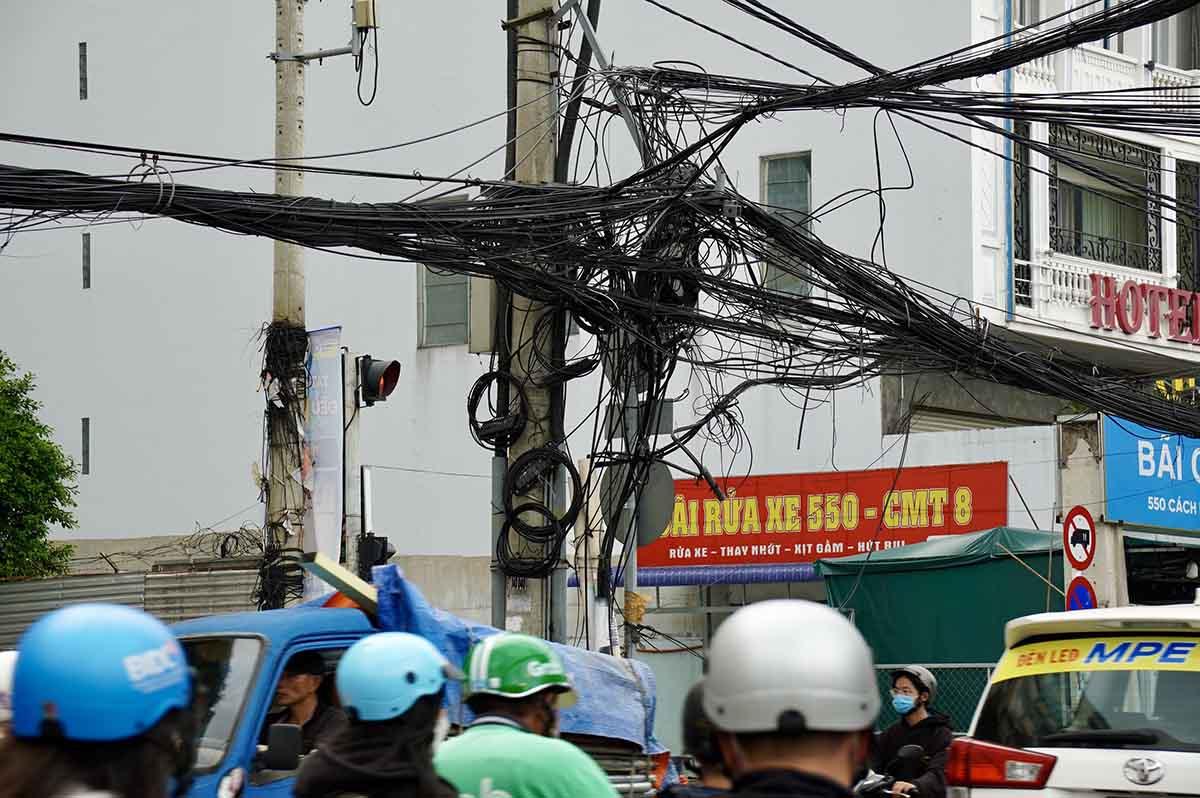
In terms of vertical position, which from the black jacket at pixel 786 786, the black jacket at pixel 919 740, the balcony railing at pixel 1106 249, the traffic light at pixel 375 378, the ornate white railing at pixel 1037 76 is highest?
the ornate white railing at pixel 1037 76

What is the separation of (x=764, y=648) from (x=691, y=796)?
1.90 metres

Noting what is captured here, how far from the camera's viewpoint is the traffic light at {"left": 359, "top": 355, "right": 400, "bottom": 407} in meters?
12.9

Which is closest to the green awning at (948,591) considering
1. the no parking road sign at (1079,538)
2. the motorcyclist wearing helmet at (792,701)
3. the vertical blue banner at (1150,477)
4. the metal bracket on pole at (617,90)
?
the vertical blue banner at (1150,477)

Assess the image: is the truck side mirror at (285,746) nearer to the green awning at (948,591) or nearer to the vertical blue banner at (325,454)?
the vertical blue banner at (325,454)

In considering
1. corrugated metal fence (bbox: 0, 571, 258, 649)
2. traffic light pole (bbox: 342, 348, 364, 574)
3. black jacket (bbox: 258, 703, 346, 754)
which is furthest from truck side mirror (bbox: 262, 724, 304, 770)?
corrugated metal fence (bbox: 0, 571, 258, 649)

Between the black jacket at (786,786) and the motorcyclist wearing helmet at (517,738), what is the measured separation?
4.54 ft

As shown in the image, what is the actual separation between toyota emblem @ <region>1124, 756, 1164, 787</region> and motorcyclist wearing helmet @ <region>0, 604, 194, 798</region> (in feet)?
16.5

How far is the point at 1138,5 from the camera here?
9523 millimetres

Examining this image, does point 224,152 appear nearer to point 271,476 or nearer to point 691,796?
point 271,476

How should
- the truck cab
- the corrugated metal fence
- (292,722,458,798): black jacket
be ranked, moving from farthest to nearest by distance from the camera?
the corrugated metal fence, the truck cab, (292,722,458,798): black jacket

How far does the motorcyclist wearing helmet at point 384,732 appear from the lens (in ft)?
13.2

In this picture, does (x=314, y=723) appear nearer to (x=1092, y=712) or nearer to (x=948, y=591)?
(x=1092, y=712)

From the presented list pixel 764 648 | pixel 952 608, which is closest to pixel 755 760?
pixel 764 648

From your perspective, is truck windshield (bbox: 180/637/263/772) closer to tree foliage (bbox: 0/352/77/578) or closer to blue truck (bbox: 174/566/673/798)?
blue truck (bbox: 174/566/673/798)
